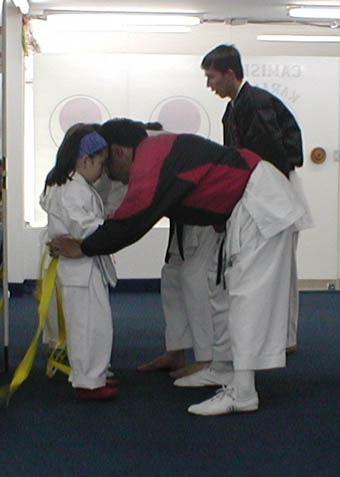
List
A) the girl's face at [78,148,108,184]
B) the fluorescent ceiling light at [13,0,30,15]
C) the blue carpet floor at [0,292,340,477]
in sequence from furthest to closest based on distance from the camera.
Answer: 1. the fluorescent ceiling light at [13,0,30,15]
2. the girl's face at [78,148,108,184]
3. the blue carpet floor at [0,292,340,477]

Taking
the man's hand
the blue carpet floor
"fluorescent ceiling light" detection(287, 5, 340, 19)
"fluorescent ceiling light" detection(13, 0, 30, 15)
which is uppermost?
"fluorescent ceiling light" detection(287, 5, 340, 19)

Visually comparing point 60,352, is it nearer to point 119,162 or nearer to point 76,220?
point 76,220

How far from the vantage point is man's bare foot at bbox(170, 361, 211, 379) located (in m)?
3.31

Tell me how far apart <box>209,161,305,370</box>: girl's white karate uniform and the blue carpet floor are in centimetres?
26

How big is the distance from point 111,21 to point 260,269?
4.29 metres

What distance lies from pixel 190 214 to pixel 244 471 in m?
0.98

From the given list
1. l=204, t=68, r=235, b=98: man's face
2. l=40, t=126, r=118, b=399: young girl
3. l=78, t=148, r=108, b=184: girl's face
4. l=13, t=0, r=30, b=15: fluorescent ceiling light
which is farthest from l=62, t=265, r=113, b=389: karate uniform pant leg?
l=13, t=0, r=30, b=15: fluorescent ceiling light

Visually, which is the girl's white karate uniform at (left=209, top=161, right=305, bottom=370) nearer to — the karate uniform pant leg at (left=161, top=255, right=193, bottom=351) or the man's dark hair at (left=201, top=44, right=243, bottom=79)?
the karate uniform pant leg at (left=161, top=255, right=193, bottom=351)

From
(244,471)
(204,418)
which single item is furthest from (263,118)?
(244,471)

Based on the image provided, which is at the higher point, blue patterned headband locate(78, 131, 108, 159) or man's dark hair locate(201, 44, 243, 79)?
man's dark hair locate(201, 44, 243, 79)

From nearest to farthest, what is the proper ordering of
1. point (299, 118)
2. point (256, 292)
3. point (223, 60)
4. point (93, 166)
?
point (256, 292)
point (93, 166)
point (223, 60)
point (299, 118)

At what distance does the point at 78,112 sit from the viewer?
21.4ft

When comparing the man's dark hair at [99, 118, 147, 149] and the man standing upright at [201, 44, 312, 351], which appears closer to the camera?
the man's dark hair at [99, 118, 147, 149]

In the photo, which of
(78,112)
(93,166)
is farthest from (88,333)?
(78,112)
